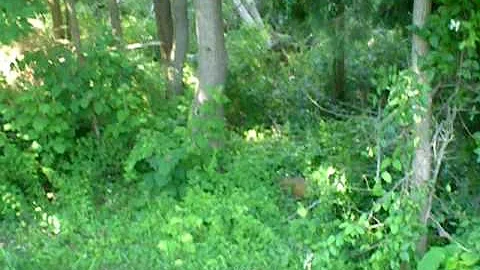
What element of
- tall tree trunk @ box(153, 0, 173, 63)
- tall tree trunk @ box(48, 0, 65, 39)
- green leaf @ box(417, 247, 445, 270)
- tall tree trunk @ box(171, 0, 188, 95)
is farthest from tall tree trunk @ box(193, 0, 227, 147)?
green leaf @ box(417, 247, 445, 270)

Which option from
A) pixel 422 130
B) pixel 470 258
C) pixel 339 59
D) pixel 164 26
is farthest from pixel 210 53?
pixel 470 258

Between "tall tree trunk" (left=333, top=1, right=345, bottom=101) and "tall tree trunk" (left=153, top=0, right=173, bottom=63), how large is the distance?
2.08 metres

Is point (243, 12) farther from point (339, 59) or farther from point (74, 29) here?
point (74, 29)

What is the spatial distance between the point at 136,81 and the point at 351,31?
2468 millimetres

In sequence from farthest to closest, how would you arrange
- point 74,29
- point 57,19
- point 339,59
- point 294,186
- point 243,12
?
point 243,12
point 339,59
point 57,19
point 74,29
point 294,186

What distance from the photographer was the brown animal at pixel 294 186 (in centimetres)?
651

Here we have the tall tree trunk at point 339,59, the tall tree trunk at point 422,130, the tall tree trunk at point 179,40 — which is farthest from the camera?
the tall tree trunk at point 179,40

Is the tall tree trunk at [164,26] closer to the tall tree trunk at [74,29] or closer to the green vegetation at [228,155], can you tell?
the green vegetation at [228,155]

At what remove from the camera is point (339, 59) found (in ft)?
29.9

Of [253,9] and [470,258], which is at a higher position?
[253,9]

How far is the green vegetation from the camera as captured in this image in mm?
4945

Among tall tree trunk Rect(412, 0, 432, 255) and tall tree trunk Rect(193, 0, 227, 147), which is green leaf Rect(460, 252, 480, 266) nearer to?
tall tree trunk Rect(412, 0, 432, 255)

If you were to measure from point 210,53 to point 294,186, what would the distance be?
1479 mm

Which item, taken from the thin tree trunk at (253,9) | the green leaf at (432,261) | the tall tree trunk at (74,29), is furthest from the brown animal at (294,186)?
the thin tree trunk at (253,9)
